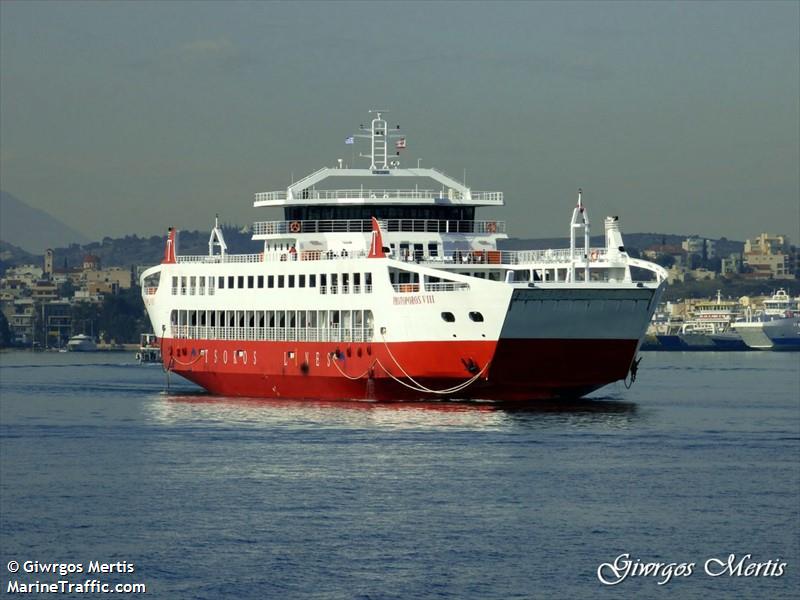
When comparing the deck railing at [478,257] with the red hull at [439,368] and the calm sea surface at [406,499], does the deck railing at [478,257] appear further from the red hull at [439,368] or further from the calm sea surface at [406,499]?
the calm sea surface at [406,499]

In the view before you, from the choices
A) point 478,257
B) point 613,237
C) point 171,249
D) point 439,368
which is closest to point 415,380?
point 439,368

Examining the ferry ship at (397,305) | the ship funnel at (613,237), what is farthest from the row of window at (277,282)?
the ship funnel at (613,237)

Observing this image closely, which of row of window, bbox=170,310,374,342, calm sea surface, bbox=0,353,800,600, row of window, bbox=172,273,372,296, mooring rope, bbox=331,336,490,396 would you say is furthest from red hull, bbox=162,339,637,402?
row of window, bbox=172,273,372,296

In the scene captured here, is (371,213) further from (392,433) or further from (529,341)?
(392,433)

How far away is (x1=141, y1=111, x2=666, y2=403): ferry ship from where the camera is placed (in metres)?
64.3

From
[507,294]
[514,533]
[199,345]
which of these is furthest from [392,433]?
[199,345]

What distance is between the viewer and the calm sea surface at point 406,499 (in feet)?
119

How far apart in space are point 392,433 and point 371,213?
18387 mm

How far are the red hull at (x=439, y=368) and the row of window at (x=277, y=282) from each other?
2.40m

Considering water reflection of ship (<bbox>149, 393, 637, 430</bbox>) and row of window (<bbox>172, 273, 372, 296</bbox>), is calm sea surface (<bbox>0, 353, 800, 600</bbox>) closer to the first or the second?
water reflection of ship (<bbox>149, 393, 637, 430</bbox>)

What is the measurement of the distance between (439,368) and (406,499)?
22.2 meters

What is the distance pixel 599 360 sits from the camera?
65.9 meters

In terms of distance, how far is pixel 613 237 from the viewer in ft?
225

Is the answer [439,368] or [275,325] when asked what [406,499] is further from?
[275,325]
